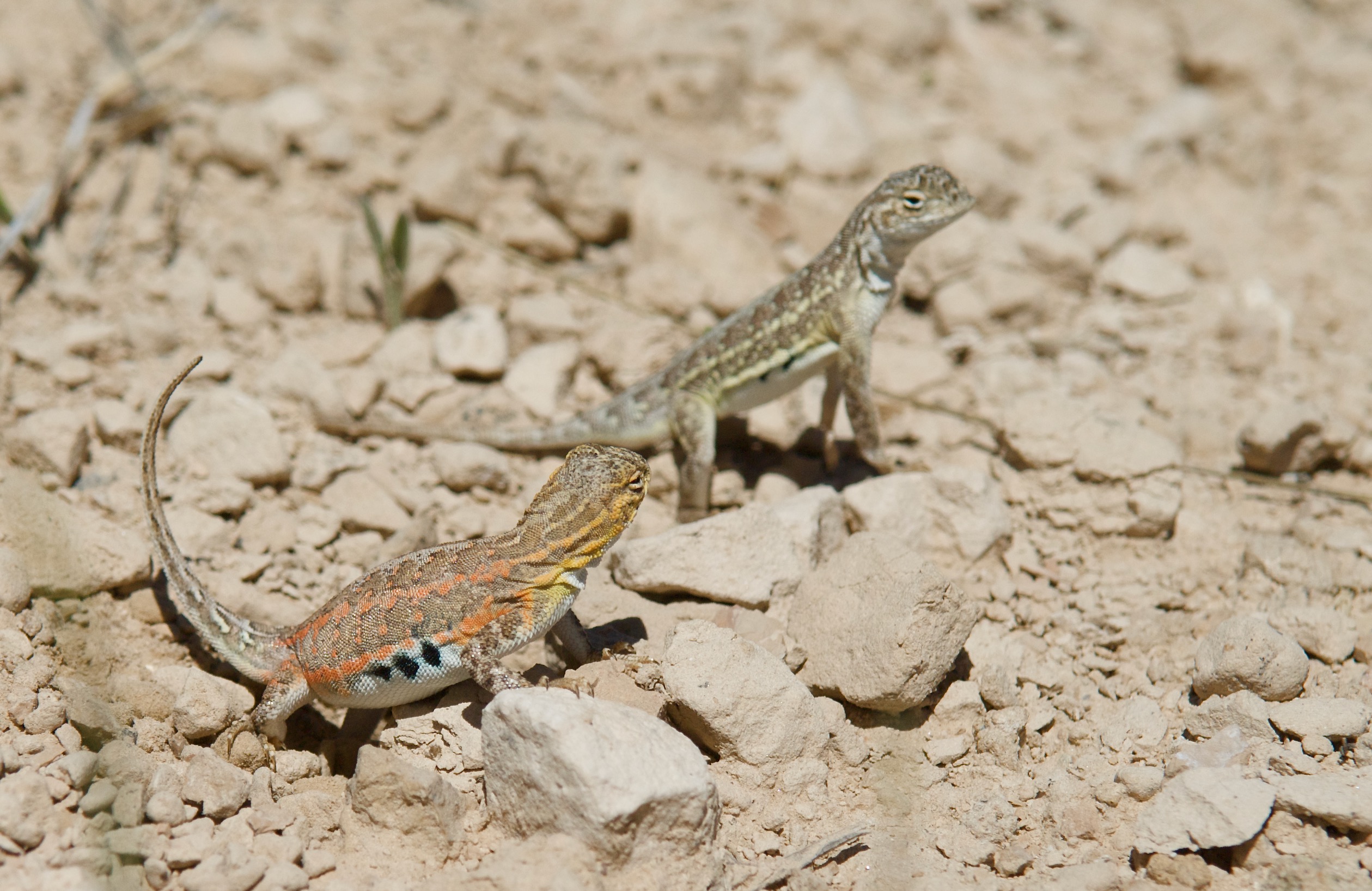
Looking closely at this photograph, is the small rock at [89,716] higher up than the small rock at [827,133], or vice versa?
the small rock at [827,133]

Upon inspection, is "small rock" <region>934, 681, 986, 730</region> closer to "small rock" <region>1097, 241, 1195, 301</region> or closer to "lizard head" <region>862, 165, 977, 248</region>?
"lizard head" <region>862, 165, 977, 248</region>

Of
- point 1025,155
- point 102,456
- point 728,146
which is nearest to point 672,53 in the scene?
point 728,146

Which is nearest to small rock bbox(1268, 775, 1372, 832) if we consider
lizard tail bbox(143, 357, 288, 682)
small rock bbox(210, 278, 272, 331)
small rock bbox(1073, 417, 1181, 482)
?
small rock bbox(1073, 417, 1181, 482)

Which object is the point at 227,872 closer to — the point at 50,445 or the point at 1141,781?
the point at 50,445

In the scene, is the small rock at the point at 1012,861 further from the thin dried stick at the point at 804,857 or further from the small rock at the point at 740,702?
the small rock at the point at 740,702

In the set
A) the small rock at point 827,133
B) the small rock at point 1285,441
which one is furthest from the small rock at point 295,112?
the small rock at point 1285,441

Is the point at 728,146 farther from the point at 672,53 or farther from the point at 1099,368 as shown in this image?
the point at 1099,368
